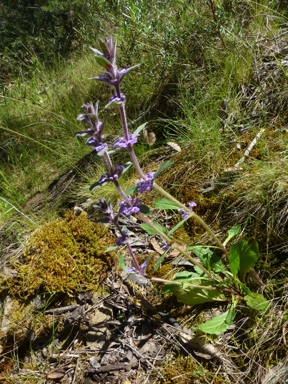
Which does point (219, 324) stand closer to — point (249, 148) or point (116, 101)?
point (116, 101)

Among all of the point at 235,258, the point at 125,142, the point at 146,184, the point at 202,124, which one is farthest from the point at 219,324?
the point at 202,124

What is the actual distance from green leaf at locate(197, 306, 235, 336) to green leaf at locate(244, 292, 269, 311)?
0.33 ft

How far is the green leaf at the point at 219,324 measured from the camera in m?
1.89

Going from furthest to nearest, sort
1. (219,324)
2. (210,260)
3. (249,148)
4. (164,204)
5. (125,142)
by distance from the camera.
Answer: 1. (249,148)
2. (210,260)
3. (164,204)
4. (219,324)
5. (125,142)

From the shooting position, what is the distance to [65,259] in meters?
2.61

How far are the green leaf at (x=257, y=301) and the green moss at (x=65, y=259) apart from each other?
1.01m

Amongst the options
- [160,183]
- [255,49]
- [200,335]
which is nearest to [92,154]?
[160,183]

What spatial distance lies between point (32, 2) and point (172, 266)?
6.88 metres

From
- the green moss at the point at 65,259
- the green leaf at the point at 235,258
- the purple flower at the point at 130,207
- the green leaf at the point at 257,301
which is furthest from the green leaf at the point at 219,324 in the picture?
the green moss at the point at 65,259

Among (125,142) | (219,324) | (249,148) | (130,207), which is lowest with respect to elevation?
(219,324)

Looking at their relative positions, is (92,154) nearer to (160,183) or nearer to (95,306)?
(160,183)

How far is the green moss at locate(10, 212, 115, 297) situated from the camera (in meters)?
2.51

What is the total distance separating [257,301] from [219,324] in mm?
238

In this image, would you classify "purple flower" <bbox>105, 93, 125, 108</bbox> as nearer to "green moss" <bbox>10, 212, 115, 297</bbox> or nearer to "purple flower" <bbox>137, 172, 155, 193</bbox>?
"purple flower" <bbox>137, 172, 155, 193</bbox>
